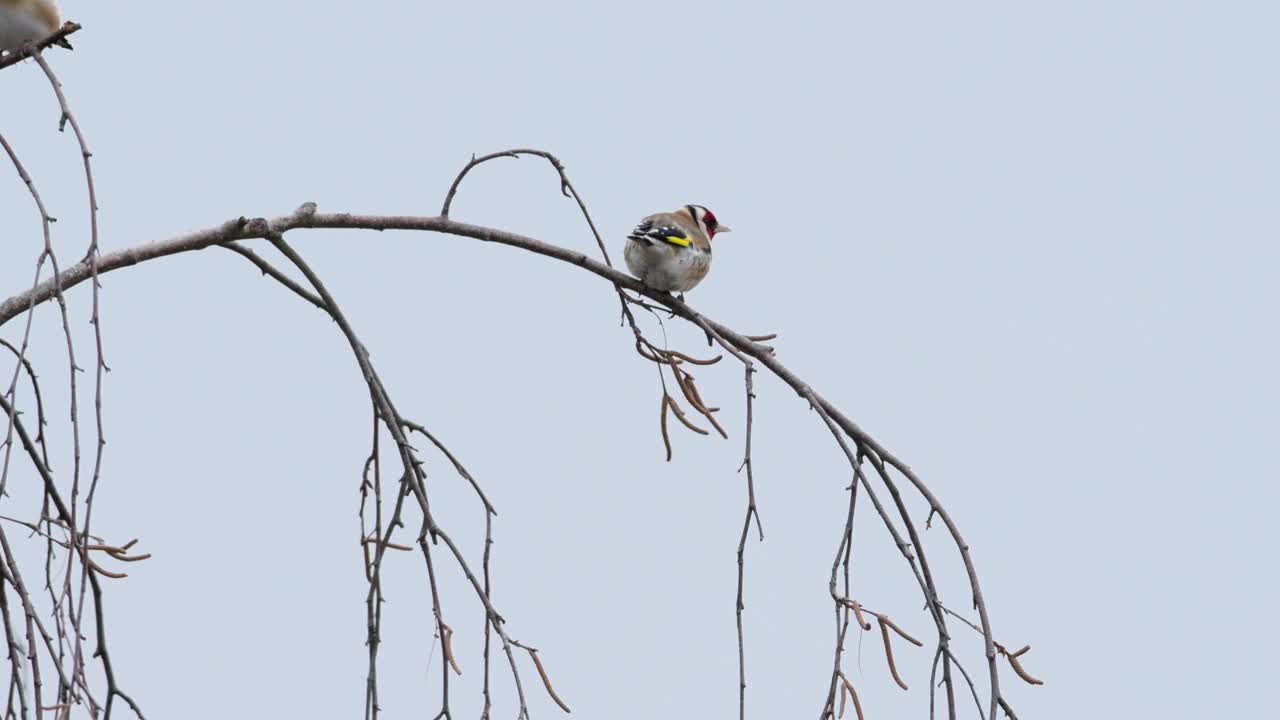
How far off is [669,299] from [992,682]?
1.88 metres

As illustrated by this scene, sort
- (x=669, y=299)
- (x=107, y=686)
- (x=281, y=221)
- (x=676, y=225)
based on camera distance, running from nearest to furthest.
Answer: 1. (x=107, y=686)
2. (x=281, y=221)
3. (x=669, y=299)
4. (x=676, y=225)

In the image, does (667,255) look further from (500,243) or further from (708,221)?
(500,243)

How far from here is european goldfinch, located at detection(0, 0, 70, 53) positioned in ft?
12.9

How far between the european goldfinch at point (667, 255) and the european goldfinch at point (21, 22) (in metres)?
3.17

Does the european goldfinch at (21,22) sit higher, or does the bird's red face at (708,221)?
the bird's red face at (708,221)

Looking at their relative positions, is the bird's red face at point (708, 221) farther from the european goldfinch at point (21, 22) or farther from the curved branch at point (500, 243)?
the european goldfinch at point (21, 22)

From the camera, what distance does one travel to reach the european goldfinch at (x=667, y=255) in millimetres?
6906

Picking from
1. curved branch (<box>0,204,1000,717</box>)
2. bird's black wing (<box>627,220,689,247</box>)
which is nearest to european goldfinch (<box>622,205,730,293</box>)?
bird's black wing (<box>627,220,689,247</box>)

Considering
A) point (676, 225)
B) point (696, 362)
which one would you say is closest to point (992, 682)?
point (696, 362)

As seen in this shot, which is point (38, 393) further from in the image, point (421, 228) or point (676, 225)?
point (676, 225)

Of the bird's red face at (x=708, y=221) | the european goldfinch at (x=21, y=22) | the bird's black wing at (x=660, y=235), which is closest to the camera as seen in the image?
the european goldfinch at (x=21, y=22)

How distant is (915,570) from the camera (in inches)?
154

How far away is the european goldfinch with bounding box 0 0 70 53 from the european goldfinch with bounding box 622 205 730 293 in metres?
3.17

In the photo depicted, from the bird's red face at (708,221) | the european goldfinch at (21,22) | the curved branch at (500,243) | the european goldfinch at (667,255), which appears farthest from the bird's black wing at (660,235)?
the european goldfinch at (21,22)
